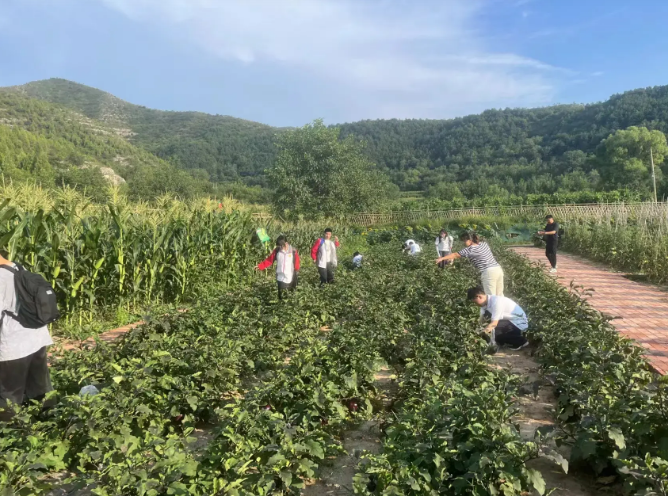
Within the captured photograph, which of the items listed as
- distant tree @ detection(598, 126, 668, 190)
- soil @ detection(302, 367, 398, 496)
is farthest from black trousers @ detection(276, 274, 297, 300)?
distant tree @ detection(598, 126, 668, 190)

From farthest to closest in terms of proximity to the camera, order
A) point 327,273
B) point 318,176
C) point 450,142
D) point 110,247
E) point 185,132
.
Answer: point 185,132 → point 450,142 → point 318,176 → point 327,273 → point 110,247

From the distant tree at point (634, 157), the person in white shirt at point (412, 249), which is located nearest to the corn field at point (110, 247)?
the person in white shirt at point (412, 249)

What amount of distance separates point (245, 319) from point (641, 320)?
6.56 meters

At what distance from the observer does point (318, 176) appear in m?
32.7

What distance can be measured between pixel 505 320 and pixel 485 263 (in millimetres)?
1075

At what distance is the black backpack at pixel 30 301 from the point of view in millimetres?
3867

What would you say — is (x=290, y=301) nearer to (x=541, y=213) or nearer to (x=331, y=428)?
(x=331, y=428)

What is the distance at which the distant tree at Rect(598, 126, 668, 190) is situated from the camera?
5575cm

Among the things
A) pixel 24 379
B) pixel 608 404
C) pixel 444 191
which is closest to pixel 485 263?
pixel 608 404

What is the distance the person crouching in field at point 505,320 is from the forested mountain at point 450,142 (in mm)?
54774

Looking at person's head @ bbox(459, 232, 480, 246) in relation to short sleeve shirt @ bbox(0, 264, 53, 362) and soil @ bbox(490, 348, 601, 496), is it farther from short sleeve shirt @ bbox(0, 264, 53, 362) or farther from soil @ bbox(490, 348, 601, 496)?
short sleeve shirt @ bbox(0, 264, 53, 362)

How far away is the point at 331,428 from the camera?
383 centimetres

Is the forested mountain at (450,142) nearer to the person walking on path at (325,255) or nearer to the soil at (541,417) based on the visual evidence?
the person walking on path at (325,255)

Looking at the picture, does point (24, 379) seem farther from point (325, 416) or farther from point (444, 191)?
point (444, 191)
